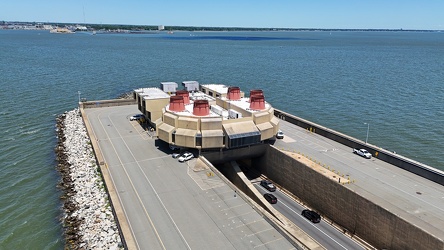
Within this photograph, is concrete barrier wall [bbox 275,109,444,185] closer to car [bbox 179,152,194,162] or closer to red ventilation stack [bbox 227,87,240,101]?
red ventilation stack [bbox 227,87,240,101]

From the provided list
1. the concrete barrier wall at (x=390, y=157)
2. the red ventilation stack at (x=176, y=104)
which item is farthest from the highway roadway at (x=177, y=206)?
the concrete barrier wall at (x=390, y=157)

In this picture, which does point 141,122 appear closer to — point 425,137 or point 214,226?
point 214,226

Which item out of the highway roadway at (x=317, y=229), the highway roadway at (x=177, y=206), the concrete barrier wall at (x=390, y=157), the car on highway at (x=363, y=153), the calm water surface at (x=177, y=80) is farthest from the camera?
the car on highway at (x=363, y=153)

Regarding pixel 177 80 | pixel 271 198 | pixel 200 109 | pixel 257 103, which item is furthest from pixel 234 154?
pixel 177 80

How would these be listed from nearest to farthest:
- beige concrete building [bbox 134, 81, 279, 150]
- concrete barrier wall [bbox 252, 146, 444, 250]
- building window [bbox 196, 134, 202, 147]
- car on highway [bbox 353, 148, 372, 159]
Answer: concrete barrier wall [bbox 252, 146, 444, 250] → building window [bbox 196, 134, 202, 147] → beige concrete building [bbox 134, 81, 279, 150] → car on highway [bbox 353, 148, 372, 159]

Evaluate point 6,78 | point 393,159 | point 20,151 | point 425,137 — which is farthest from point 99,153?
point 6,78

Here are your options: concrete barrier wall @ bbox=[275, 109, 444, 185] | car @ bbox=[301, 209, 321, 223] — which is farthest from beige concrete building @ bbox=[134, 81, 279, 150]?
car @ bbox=[301, 209, 321, 223]

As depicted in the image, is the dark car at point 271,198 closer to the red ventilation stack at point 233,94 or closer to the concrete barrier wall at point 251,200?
the concrete barrier wall at point 251,200
